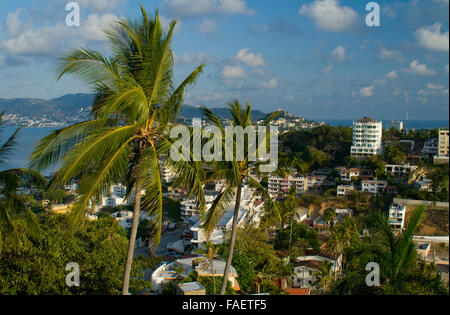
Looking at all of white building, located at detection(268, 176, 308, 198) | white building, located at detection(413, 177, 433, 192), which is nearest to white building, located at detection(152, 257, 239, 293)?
white building, located at detection(268, 176, 308, 198)

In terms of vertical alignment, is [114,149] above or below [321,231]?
above

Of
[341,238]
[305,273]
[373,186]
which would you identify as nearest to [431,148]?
[373,186]

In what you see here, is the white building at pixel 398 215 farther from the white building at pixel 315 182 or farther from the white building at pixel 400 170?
the white building at pixel 315 182

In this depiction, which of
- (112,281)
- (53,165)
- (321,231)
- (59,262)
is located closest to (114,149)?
(53,165)

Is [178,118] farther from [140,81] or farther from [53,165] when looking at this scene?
[53,165]

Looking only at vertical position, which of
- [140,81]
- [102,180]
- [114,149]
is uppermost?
[140,81]

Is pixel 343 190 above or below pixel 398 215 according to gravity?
above

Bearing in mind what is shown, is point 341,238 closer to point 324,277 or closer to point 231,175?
point 324,277
